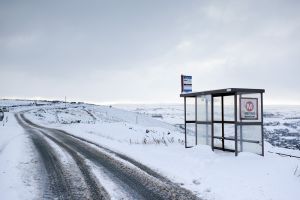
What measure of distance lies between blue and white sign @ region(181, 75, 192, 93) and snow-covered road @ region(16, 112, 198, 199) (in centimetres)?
595

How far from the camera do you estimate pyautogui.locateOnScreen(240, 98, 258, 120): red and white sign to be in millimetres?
13688

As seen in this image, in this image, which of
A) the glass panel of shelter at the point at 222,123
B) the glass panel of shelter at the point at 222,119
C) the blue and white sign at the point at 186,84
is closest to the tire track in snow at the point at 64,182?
the glass panel of shelter at the point at 222,123

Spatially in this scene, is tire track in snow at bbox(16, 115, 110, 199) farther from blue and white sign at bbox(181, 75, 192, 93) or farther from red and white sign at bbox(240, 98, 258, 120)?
blue and white sign at bbox(181, 75, 192, 93)

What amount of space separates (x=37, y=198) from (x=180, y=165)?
552 centimetres

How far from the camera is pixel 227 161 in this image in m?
12.6

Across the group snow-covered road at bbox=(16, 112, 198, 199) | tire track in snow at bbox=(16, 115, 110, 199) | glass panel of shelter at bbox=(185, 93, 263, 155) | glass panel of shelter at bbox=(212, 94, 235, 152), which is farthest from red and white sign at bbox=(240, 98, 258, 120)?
tire track in snow at bbox=(16, 115, 110, 199)

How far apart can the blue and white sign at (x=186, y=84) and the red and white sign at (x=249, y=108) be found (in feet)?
17.5

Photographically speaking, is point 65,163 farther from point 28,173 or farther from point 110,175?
point 110,175

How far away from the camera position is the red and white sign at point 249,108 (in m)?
13.7

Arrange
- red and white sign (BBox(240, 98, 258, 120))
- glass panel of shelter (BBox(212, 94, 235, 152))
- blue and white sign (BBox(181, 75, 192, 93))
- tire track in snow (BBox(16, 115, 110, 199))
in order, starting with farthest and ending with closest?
blue and white sign (BBox(181, 75, 192, 93)), glass panel of shelter (BBox(212, 94, 235, 152)), red and white sign (BBox(240, 98, 258, 120)), tire track in snow (BBox(16, 115, 110, 199))

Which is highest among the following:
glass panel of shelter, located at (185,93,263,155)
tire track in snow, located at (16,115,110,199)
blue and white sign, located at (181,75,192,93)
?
blue and white sign, located at (181,75,192,93)

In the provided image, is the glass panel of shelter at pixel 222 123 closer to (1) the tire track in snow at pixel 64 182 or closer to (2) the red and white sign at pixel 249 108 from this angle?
(2) the red and white sign at pixel 249 108

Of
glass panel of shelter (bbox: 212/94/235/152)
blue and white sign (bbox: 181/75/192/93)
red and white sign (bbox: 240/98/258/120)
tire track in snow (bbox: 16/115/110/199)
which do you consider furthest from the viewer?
blue and white sign (bbox: 181/75/192/93)

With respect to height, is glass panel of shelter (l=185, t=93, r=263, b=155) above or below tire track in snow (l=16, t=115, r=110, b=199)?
above
